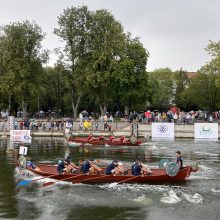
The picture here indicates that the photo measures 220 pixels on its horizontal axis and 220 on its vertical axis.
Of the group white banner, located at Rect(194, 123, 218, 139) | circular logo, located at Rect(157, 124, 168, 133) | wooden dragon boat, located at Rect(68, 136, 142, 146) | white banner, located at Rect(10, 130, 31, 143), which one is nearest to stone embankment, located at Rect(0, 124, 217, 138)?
white banner, located at Rect(194, 123, 218, 139)

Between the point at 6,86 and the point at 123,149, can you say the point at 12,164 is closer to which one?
the point at 123,149

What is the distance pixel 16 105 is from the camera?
9312 centimetres

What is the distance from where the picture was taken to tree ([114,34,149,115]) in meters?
78.8

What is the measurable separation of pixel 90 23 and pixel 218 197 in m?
49.1

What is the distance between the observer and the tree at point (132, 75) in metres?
78.8

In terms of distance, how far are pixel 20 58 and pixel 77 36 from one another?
975 cm

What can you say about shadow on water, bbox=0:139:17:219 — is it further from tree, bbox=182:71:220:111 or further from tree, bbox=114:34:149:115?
tree, bbox=182:71:220:111

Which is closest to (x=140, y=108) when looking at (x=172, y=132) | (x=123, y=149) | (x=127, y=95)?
(x=127, y=95)

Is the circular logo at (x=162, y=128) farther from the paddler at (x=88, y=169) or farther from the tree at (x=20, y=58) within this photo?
the paddler at (x=88, y=169)

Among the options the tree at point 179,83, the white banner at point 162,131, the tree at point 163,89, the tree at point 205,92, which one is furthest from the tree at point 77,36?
the tree at point 179,83

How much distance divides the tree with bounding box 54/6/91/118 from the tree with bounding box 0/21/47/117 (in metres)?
4.44

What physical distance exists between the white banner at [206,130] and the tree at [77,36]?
20.9m

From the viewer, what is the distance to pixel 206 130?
5544 cm

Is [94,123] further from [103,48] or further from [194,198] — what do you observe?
[194,198]
